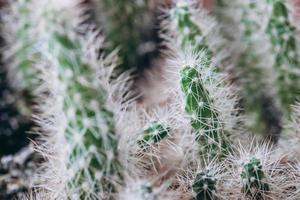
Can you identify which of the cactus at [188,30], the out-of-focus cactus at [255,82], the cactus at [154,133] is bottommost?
the out-of-focus cactus at [255,82]

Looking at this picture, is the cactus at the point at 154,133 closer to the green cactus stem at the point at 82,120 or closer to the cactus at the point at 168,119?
the cactus at the point at 168,119

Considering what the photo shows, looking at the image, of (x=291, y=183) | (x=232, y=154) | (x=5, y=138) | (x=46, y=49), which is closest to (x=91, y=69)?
(x=46, y=49)

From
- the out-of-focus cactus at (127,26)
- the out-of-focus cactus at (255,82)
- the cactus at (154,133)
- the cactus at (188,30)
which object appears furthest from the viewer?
the out-of-focus cactus at (127,26)

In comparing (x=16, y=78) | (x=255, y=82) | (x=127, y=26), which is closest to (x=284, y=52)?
(x=255, y=82)

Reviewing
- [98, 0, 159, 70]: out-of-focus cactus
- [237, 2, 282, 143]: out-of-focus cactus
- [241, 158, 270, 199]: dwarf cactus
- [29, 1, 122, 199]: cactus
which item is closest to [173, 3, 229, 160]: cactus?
[241, 158, 270, 199]: dwarf cactus

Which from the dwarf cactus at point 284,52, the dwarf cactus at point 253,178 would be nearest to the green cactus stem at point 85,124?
the dwarf cactus at point 253,178

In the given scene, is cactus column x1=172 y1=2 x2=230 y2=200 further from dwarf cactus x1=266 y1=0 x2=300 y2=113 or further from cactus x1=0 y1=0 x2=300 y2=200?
dwarf cactus x1=266 y1=0 x2=300 y2=113
